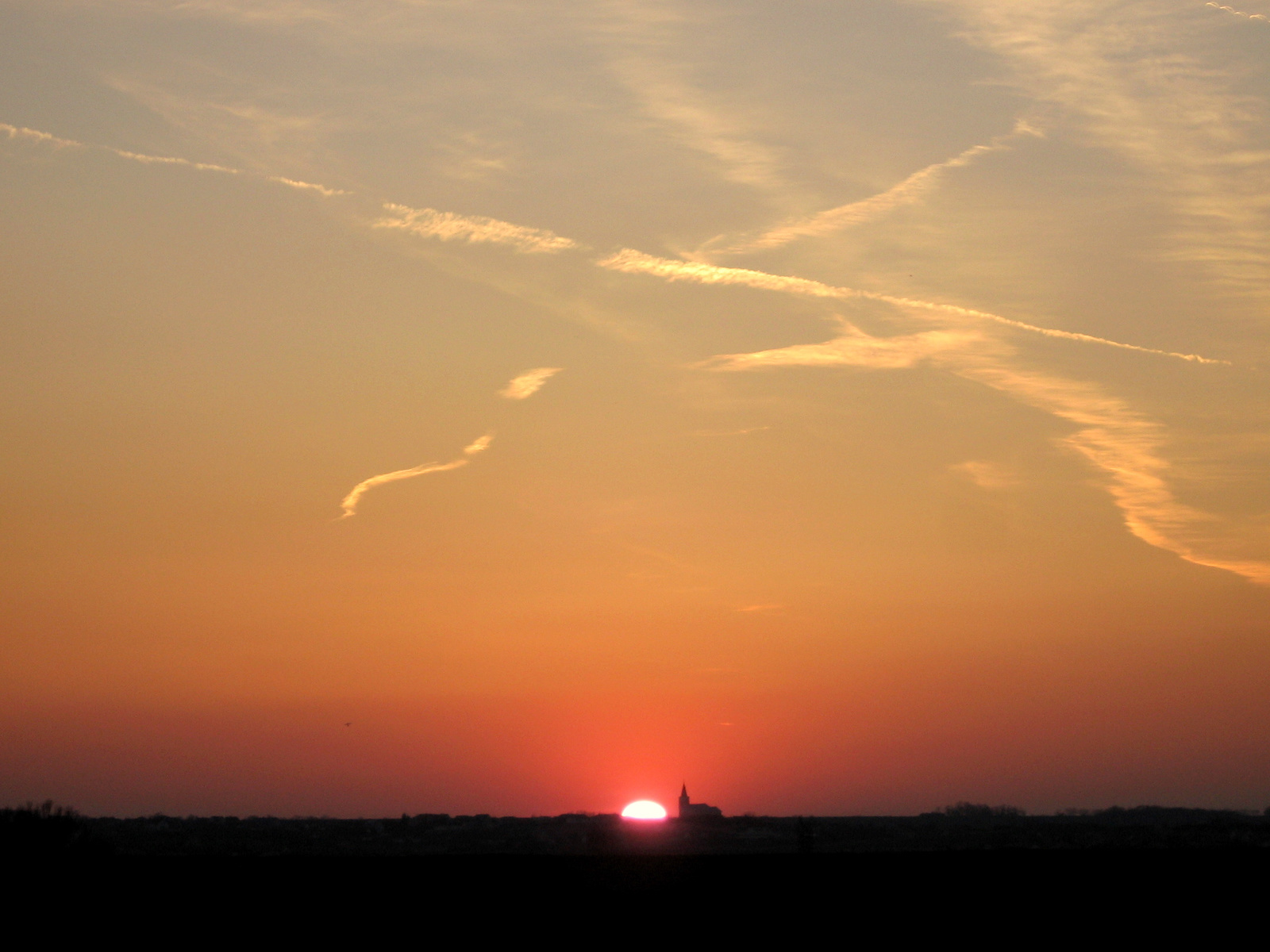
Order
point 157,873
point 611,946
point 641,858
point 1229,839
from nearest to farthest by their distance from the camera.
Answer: point 611,946
point 157,873
point 641,858
point 1229,839

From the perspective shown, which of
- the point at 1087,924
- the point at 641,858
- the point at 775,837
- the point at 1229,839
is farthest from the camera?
the point at 775,837

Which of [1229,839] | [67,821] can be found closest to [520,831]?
[1229,839]

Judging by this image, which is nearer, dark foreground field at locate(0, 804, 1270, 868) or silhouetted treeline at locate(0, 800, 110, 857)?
silhouetted treeline at locate(0, 800, 110, 857)

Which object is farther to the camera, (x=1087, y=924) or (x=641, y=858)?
(x=641, y=858)

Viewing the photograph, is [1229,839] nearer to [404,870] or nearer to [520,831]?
[520,831]

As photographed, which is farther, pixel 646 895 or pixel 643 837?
pixel 643 837

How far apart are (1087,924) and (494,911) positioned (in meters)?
18.4

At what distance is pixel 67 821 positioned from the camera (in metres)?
48.3

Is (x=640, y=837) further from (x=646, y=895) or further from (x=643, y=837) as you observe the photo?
(x=646, y=895)

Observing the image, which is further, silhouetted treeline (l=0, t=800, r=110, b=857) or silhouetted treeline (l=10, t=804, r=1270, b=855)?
silhouetted treeline (l=10, t=804, r=1270, b=855)

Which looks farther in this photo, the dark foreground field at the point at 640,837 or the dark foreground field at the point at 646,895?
the dark foreground field at the point at 640,837

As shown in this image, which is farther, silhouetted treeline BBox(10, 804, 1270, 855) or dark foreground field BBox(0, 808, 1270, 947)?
silhouetted treeline BBox(10, 804, 1270, 855)

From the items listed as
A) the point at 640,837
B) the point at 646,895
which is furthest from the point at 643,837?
the point at 646,895

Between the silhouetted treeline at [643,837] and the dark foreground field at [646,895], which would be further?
the silhouetted treeline at [643,837]
